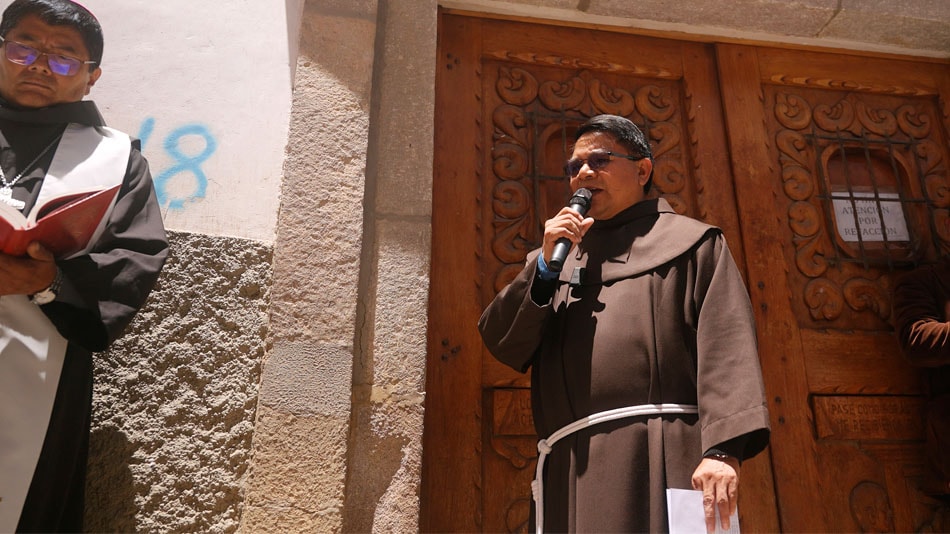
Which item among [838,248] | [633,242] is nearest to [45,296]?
[633,242]

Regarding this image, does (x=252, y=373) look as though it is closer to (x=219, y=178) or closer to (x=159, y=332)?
(x=159, y=332)

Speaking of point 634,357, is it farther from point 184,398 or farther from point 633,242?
point 184,398

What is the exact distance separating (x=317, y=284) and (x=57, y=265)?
814 mm

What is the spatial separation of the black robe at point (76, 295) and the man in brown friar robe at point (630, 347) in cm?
106

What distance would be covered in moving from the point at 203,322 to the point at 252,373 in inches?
9.3

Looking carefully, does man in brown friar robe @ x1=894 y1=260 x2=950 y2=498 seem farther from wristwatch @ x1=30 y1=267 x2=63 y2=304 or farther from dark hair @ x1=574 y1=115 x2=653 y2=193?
wristwatch @ x1=30 y1=267 x2=63 y2=304

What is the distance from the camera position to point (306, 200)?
A: 2738 mm

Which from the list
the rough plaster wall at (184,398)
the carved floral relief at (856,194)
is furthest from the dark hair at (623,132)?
the carved floral relief at (856,194)

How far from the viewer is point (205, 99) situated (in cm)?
288

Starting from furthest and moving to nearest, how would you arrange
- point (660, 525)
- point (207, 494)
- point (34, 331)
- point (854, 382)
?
point (854, 382) → point (207, 494) → point (34, 331) → point (660, 525)

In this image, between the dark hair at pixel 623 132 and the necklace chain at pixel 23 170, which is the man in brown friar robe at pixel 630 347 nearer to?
the dark hair at pixel 623 132

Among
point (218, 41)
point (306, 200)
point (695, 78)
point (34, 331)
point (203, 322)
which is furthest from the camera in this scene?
point (695, 78)

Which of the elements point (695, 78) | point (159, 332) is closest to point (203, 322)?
point (159, 332)

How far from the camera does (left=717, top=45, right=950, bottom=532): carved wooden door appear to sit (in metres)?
3.14
